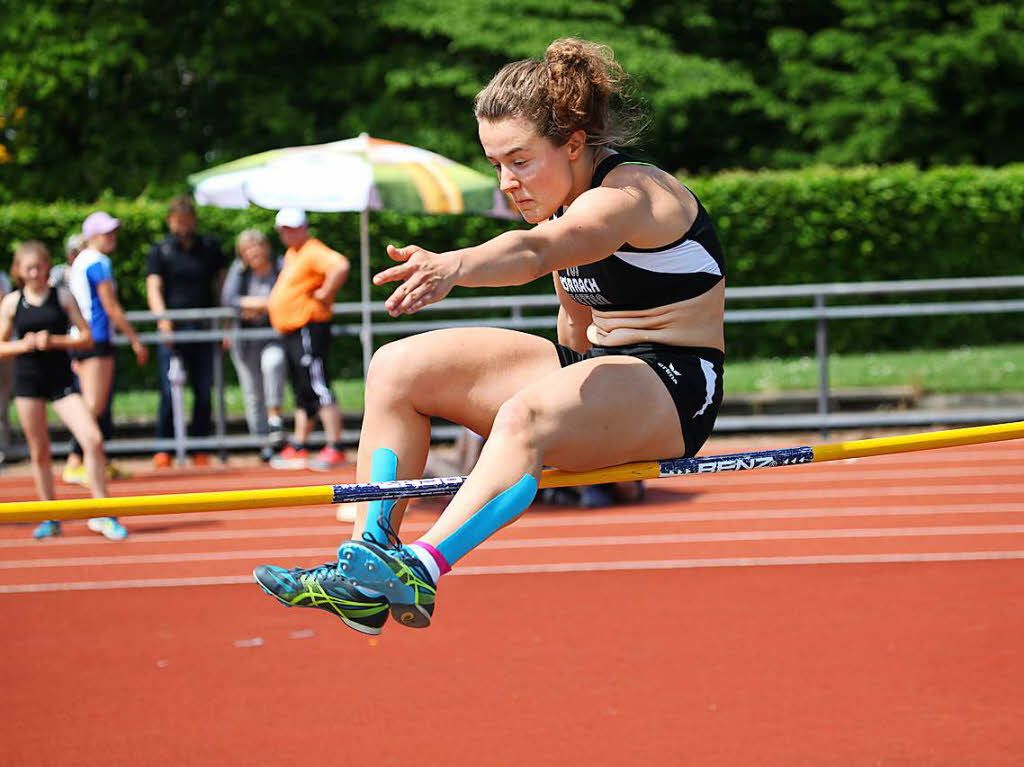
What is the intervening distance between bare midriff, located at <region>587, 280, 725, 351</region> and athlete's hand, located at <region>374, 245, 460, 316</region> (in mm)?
819

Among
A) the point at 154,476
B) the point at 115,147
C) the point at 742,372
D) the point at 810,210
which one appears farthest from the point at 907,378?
the point at 115,147

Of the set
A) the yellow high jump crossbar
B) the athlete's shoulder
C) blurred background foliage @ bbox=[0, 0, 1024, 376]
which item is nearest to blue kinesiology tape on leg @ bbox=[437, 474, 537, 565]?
the yellow high jump crossbar

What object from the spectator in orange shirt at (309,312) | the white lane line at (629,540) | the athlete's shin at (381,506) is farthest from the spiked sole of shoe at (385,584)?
the spectator in orange shirt at (309,312)

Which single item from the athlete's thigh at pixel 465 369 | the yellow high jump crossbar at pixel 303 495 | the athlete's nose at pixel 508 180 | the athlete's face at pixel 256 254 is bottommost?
the yellow high jump crossbar at pixel 303 495

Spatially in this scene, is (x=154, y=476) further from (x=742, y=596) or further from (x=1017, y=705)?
(x=1017, y=705)

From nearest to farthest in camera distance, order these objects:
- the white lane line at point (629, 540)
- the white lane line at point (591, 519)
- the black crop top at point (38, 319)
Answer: the white lane line at point (629, 540)
the black crop top at point (38, 319)
the white lane line at point (591, 519)

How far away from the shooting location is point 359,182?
9.02m

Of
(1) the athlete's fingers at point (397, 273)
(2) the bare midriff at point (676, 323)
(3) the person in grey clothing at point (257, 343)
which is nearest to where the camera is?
(1) the athlete's fingers at point (397, 273)

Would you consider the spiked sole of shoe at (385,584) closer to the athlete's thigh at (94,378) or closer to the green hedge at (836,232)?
the athlete's thigh at (94,378)

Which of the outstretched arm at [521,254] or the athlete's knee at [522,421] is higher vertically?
the outstretched arm at [521,254]

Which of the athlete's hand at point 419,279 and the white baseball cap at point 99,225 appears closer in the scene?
the athlete's hand at point 419,279

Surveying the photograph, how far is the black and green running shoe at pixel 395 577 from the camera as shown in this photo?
3.16 meters

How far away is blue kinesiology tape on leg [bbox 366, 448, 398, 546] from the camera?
3.44 m

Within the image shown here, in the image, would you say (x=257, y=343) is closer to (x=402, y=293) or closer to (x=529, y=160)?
(x=529, y=160)
